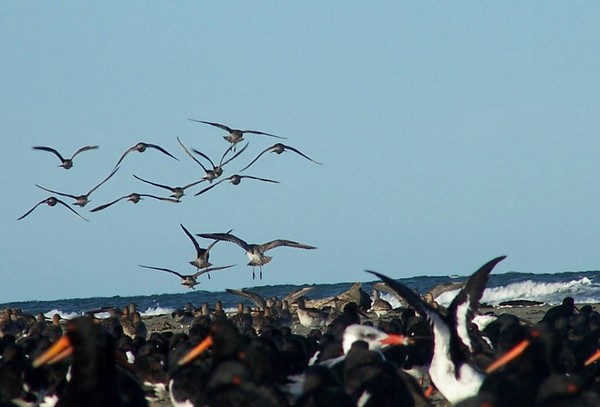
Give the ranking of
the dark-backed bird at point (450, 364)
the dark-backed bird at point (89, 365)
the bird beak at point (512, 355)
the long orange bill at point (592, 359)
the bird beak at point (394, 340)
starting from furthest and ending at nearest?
the long orange bill at point (592, 359) → the bird beak at point (394, 340) → the dark-backed bird at point (450, 364) → the bird beak at point (512, 355) → the dark-backed bird at point (89, 365)

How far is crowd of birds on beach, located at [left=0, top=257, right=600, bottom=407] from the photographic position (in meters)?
10.5

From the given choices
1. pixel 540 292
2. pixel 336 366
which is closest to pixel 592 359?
pixel 336 366

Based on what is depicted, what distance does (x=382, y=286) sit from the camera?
43000mm

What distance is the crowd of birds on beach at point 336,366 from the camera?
34.5 ft

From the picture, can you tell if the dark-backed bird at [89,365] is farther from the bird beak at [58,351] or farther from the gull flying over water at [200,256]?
the gull flying over water at [200,256]

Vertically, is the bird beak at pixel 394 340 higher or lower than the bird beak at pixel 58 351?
higher

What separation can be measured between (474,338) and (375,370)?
5902mm

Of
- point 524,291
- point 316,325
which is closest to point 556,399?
point 316,325

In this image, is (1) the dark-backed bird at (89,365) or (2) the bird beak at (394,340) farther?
(2) the bird beak at (394,340)

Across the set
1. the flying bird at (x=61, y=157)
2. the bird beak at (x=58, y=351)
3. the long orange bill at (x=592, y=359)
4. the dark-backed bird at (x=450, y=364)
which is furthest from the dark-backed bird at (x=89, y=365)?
the flying bird at (x=61, y=157)

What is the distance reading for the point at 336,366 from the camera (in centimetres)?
1348

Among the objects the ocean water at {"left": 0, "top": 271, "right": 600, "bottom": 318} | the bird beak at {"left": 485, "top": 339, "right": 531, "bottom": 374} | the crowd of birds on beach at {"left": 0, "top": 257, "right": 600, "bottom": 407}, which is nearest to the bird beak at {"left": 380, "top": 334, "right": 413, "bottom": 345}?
the crowd of birds on beach at {"left": 0, "top": 257, "right": 600, "bottom": 407}

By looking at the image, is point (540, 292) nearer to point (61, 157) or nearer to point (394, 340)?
point (61, 157)

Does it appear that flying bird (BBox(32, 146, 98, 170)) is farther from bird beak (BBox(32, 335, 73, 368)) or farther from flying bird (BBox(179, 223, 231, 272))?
bird beak (BBox(32, 335, 73, 368))
